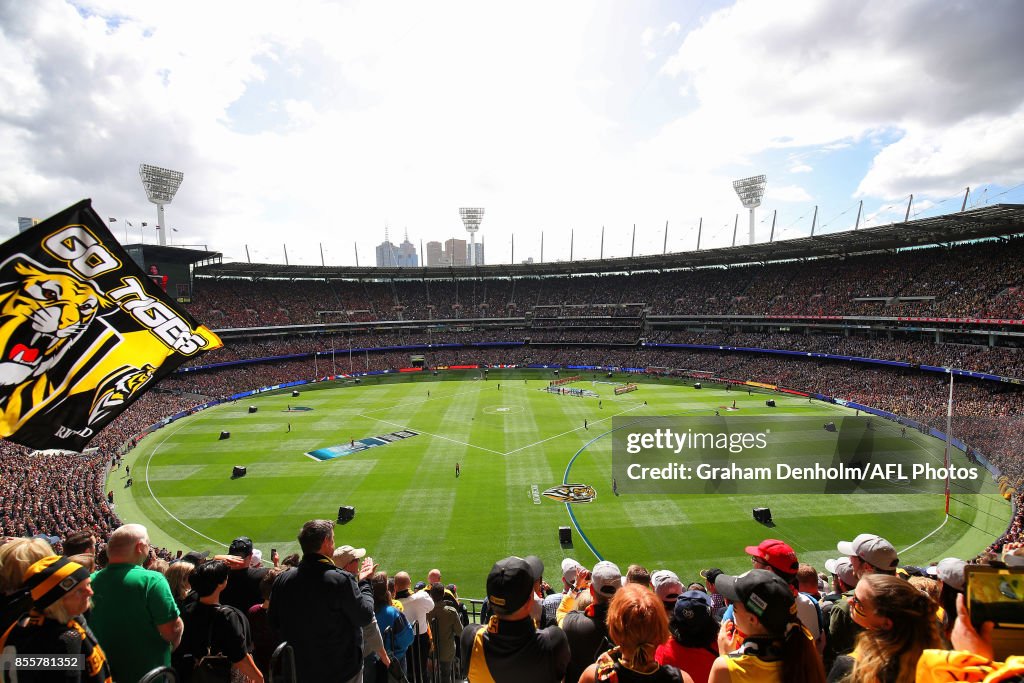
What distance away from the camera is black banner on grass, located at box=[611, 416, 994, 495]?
2747cm

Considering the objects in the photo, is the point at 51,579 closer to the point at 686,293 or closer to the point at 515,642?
the point at 515,642

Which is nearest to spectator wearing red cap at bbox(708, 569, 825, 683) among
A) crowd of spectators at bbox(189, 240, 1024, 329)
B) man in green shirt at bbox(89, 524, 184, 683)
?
man in green shirt at bbox(89, 524, 184, 683)

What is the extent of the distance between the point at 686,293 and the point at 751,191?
2301cm

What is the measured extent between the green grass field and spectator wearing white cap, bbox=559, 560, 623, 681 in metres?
14.2

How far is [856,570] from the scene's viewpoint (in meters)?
5.91

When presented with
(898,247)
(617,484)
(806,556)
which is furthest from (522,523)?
(898,247)

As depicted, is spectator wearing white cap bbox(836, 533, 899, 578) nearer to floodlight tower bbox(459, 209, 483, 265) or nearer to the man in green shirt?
the man in green shirt

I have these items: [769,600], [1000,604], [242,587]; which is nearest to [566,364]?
[242,587]

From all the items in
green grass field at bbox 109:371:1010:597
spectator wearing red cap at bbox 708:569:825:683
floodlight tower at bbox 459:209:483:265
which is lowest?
green grass field at bbox 109:371:1010:597

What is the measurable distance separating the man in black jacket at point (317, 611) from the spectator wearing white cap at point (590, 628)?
2224 mm

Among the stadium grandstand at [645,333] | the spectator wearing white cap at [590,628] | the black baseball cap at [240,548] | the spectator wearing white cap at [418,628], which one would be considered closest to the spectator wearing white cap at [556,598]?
the stadium grandstand at [645,333]

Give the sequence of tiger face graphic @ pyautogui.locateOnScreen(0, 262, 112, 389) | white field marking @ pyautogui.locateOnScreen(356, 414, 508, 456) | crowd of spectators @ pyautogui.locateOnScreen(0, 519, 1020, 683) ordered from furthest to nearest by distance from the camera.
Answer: white field marking @ pyautogui.locateOnScreen(356, 414, 508, 456) < tiger face graphic @ pyautogui.locateOnScreen(0, 262, 112, 389) < crowd of spectators @ pyautogui.locateOnScreen(0, 519, 1020, 683)

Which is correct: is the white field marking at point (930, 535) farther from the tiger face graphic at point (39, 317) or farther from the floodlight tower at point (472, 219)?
the floodlight tower at point (472, 219)

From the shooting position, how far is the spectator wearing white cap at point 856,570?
18.2 feet
